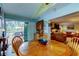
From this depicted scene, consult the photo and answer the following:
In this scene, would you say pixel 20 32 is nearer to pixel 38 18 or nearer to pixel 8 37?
pixel 8 37

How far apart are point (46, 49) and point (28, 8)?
2.17 feet

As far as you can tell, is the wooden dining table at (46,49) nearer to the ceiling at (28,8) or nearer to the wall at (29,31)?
the wall at (29,31)

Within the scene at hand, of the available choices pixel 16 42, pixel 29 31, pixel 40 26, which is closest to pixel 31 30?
pixel 29 31

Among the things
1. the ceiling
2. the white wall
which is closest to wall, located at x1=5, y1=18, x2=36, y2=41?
the white wall

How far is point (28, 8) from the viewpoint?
164cm

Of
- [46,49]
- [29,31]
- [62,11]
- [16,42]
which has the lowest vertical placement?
[46,49]

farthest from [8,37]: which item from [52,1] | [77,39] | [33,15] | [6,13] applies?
[77,39]

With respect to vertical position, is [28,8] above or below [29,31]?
above

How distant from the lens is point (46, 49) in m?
1.67

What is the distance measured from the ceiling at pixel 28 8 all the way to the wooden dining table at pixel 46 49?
45cm

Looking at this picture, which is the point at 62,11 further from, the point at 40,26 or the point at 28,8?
the point at 28,8

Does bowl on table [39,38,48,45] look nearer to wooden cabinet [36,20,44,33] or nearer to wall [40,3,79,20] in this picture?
wooden cabinet [36,20,44,33]

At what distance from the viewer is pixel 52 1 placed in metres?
1.61

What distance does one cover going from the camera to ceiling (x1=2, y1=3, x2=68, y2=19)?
1610 millimetres
